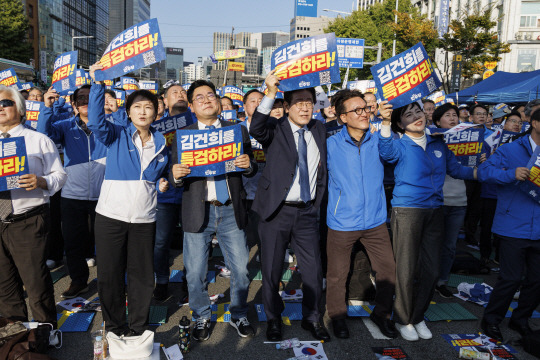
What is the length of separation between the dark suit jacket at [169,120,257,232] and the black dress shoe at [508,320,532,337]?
296 centimetres

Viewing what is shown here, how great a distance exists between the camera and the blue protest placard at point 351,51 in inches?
828

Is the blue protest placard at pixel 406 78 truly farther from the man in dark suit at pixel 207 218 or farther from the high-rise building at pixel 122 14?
the high-rise building at pixel 122 14

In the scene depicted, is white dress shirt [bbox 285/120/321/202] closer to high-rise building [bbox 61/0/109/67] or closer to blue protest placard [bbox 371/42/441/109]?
blue protest placard [bbox 371/42/441/109]

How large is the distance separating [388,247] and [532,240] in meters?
1.35

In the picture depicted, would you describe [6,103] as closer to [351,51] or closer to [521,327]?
[521,327]

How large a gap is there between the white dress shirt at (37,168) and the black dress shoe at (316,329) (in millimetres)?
2669

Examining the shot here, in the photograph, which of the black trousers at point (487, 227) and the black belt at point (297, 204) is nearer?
the black belt at point (297, 204)

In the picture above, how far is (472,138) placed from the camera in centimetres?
472

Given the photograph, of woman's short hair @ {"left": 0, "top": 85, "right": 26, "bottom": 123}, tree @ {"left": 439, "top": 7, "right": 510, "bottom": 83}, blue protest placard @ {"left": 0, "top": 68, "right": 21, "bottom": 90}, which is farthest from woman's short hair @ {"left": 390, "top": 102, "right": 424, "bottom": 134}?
tree @ {"left": 439, "top": 7, "right": 510, "bottom": 83}

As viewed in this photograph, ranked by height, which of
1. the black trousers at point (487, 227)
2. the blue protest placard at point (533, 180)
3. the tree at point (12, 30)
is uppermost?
the tree at point (12, 30)

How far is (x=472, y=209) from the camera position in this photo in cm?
747

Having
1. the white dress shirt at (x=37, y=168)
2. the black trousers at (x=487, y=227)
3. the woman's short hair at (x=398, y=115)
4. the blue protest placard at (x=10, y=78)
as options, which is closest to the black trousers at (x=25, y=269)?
the white dress shirt at (x=37, y=168)

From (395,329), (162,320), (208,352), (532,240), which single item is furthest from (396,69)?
(162,320)

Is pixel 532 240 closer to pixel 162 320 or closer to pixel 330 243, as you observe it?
pixel 330 243
